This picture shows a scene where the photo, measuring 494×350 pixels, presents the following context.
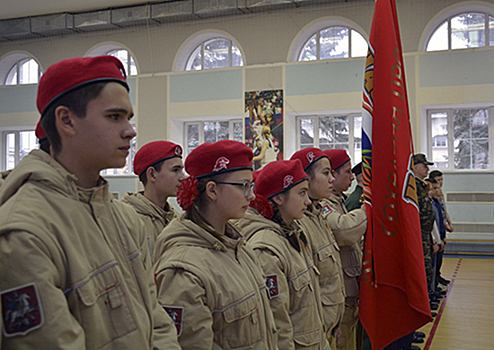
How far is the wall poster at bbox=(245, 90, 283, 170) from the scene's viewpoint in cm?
1296

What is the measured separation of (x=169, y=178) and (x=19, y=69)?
14168 mm

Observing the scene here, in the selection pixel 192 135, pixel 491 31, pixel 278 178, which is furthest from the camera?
pixel 192 135

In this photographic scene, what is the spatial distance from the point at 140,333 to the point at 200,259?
0.71 metres

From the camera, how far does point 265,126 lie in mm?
13055

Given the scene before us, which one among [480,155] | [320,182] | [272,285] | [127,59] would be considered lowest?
[272,285]

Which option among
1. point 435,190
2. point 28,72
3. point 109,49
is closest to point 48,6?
point 109,49

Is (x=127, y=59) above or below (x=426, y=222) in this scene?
above

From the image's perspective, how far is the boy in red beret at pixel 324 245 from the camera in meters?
3.35

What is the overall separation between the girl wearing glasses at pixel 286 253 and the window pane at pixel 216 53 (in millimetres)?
11293

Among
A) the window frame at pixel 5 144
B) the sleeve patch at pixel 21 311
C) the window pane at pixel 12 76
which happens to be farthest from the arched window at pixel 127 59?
the sleeve patch at pixel 21 311

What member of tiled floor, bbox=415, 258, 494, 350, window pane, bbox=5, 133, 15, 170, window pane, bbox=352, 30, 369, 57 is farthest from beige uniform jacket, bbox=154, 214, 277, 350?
window pane, bbox=5, 133, 15, 170

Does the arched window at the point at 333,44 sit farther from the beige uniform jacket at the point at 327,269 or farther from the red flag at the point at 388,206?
the beige uniform jacket at the point at 327,269

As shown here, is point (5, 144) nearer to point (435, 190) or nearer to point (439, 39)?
point (439, 39)

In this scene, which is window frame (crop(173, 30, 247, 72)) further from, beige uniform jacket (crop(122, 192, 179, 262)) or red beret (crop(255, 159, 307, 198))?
red beret (crop(255, 159, 307, 198))
